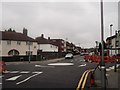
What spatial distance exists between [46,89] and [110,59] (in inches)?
1137

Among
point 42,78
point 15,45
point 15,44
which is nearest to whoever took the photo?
point 42,78

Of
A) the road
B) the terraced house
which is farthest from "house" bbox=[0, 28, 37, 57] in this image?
the road

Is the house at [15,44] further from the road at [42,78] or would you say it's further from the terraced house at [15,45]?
the road at [42,78]

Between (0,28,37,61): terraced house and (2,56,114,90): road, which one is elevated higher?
(0,28,37,61): terraced house

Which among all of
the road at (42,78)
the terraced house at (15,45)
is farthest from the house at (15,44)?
the road at (42,78)

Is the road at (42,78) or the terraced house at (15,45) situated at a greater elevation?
the terraced house at (15,45)

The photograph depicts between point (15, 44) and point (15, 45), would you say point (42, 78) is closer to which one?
point (15, 45)

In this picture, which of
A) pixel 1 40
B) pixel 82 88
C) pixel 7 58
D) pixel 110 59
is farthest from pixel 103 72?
pixel 1 40

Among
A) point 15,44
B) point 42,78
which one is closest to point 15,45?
point 15,44

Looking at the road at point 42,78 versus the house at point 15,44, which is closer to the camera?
the road at point 42,78

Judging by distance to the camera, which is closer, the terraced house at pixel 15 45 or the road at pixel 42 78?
the road at pixel 42 78

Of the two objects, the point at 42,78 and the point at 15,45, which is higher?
the point at 15,45

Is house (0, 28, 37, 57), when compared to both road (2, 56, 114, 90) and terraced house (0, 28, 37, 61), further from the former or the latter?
road (2, 56, 114, 90)

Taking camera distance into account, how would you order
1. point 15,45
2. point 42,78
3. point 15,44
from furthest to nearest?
point 15,44 < point 15,45 < point 42,78
